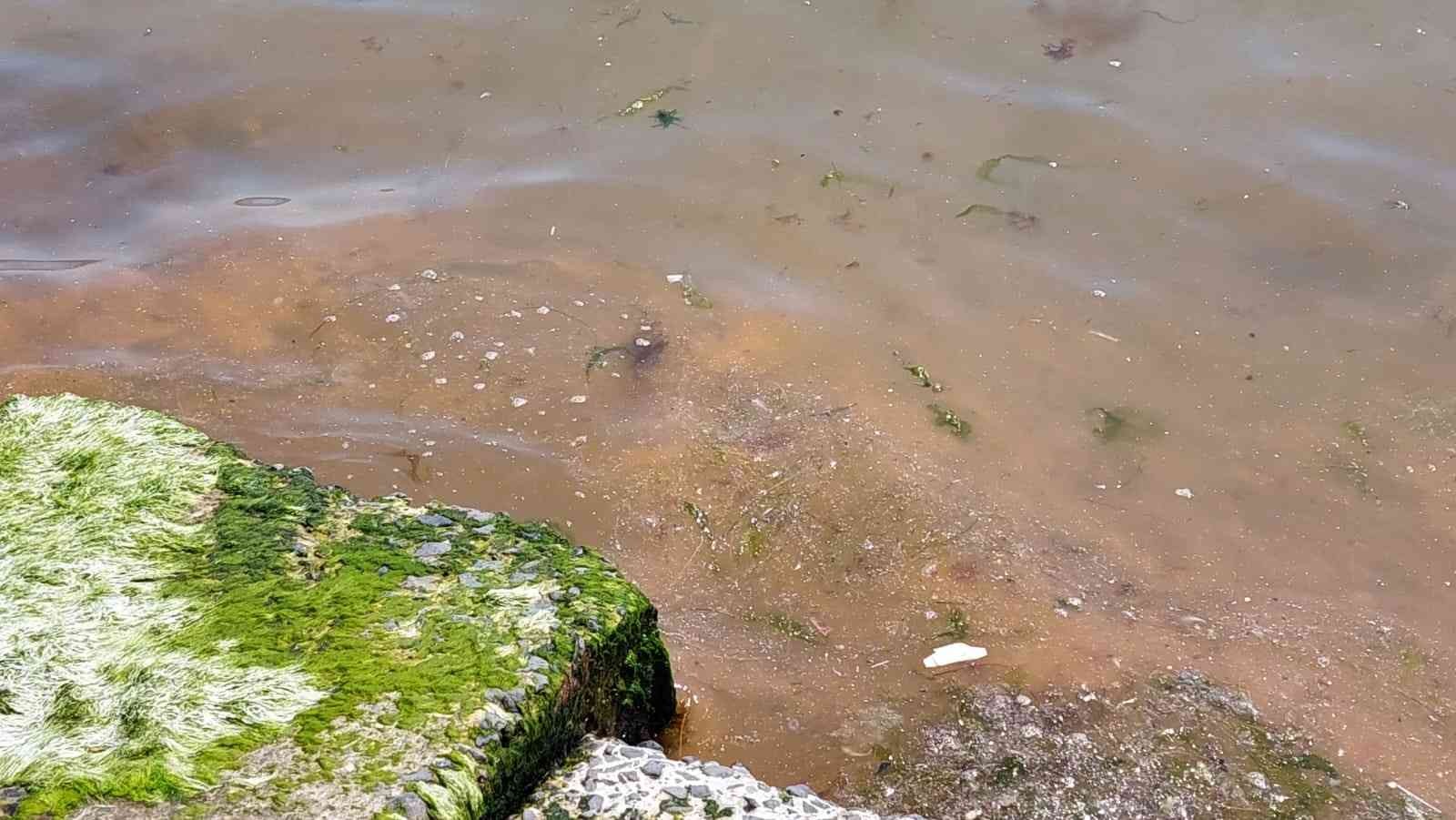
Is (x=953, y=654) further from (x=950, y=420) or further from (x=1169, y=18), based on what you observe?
(x=1169, y=18)

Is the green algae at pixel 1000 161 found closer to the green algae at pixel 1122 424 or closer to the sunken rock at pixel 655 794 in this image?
the green algae at pixel 1122 424

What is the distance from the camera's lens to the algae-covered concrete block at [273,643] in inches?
119

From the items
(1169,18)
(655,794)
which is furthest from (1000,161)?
(655,794)

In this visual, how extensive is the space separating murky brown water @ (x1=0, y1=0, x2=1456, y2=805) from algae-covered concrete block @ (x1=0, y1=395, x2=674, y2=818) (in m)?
1.19

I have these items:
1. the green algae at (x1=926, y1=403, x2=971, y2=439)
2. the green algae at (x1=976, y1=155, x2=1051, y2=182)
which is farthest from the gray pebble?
the green algae at (x1=976, y1=155, x2=1051, y2=182)

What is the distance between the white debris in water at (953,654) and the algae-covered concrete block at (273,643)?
3.85ft

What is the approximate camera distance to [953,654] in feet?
15.8

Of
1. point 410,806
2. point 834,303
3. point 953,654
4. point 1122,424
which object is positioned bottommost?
point 953,654

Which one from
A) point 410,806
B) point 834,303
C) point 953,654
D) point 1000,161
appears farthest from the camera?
point 1000,161

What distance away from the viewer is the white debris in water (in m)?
4.80

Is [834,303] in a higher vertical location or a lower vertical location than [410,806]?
lower

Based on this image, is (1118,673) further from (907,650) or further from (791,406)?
(791,406)

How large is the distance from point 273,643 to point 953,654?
268 cm

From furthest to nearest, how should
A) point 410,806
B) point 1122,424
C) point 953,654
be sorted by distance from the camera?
1. point 1122,424
2. point 953,654
3. point 410,806
